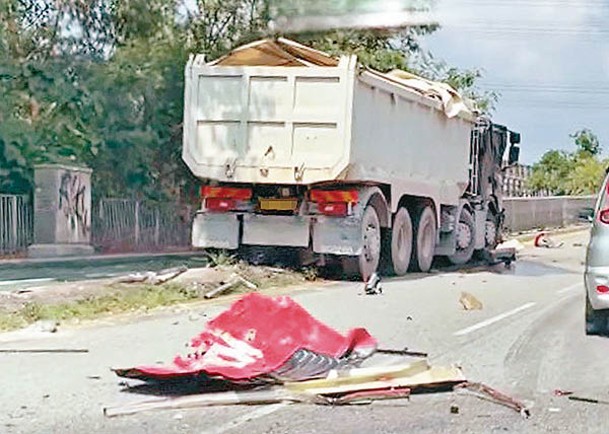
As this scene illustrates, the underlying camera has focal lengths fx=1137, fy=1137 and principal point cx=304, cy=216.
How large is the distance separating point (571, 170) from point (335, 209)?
55.9m

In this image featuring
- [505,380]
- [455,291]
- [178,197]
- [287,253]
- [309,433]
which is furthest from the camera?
[178,197]

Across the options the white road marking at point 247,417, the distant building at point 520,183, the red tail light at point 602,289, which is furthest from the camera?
the distant building at point 520,183

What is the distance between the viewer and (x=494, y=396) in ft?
25.3

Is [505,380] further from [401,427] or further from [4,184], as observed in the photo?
[4,184]

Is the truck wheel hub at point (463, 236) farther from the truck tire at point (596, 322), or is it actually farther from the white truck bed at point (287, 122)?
the truck tire at point (596, 322)

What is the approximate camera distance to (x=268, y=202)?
669 inches

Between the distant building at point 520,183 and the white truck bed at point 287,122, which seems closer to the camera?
the white truck bed at point 287,122

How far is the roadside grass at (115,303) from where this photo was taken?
37.7ft

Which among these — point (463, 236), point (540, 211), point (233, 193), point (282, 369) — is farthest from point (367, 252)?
point (540, 211)

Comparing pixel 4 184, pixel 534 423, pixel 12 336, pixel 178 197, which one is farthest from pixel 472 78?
pixel 534 423

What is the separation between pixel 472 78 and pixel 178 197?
13485 millimetres

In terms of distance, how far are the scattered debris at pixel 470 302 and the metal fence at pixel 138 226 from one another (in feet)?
43.9

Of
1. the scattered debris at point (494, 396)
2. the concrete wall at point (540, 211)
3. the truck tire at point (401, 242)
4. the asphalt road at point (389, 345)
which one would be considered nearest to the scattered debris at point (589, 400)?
the asphalt road at point (389, 345)

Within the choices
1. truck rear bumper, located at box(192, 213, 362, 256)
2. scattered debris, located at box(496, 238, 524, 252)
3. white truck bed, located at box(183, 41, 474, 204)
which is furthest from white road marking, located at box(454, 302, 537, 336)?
scattered debris, located at box(496, 238, 524, 252)
